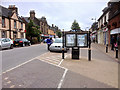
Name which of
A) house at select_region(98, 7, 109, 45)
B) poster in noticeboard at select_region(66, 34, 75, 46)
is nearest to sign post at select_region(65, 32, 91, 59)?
poster in noticeboard at select_region(66, 34, 75, 46)

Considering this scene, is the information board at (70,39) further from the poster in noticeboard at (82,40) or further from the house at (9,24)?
the house at (9,24)

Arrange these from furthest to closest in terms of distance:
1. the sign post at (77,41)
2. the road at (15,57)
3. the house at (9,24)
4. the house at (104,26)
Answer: the house at (104,26) < the house at (9,24) < the sign post at (77,41) < the road at (15,57)

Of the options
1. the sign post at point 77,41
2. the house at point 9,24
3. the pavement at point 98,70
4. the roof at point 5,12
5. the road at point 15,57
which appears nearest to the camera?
the pavement at point 98,70

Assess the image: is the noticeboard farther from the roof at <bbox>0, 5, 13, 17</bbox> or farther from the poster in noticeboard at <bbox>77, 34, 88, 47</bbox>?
the roof at <bbox>0, 5, 13, 17</bbox>

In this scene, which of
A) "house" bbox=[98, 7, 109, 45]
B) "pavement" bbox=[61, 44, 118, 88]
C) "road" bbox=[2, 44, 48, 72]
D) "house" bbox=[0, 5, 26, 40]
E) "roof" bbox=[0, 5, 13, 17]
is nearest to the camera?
"pavement" bbox=[61, 44, 118, 88]

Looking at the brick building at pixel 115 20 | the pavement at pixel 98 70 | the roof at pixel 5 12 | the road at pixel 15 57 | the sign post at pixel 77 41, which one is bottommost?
the pavement at pixel 98 70

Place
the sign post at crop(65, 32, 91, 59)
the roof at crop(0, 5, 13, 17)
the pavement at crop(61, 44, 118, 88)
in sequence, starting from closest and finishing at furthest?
the pavement at crop(61, 44, 118, 88), the sign post at crop(65, 32, 91, 59), the roof at crop(0, 5, 13, 17)

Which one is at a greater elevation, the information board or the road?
the information board

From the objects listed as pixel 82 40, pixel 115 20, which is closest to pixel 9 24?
pixel 115 20

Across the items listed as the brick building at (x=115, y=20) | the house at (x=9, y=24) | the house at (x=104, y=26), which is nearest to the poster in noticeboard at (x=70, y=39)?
the brick building at (x=115, y=20)

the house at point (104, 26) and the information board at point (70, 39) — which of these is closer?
the information board at point (70, 39)

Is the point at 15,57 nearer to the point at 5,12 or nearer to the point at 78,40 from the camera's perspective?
the point at 78,40

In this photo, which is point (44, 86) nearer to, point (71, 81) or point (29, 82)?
point (29, 82)

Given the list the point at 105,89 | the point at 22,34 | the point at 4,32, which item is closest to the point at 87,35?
the point at 105,89
